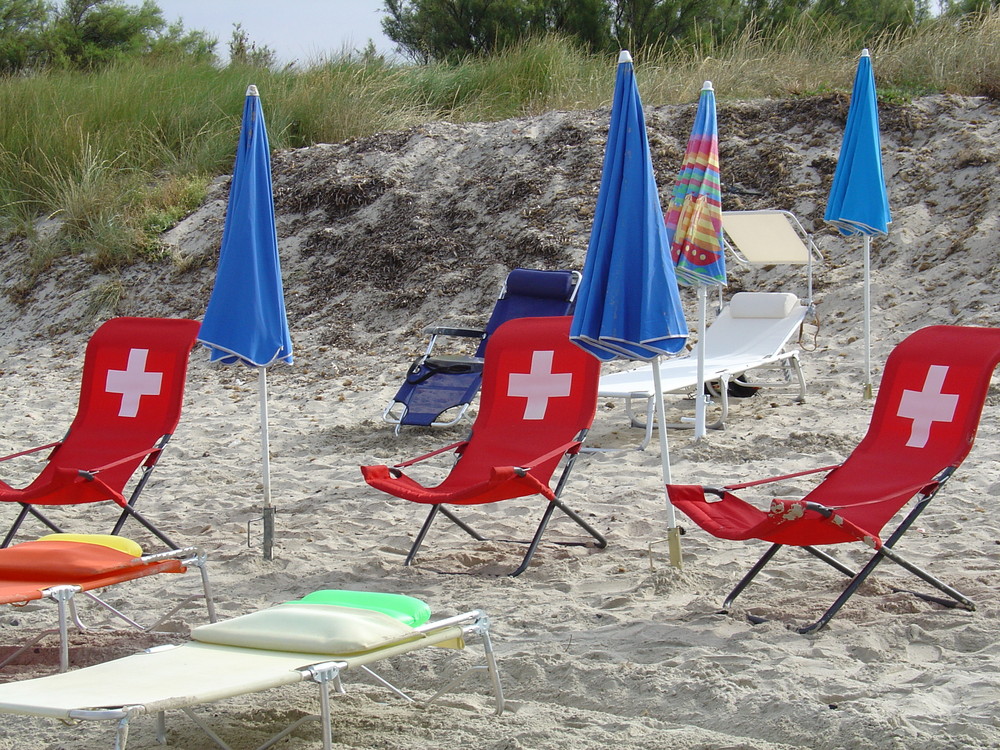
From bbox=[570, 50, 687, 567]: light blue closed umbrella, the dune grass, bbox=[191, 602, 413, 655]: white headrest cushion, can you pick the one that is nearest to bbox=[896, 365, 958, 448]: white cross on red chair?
bbox=[570, 50, 687, 567]: light blue closed umbrella

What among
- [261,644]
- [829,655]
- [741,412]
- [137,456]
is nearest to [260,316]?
[137,456]

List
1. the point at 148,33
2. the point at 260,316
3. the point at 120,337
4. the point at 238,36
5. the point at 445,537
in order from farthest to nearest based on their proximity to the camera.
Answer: the point at 148,33 < the point at 238,36 < the point at 120,337 < the point at 445,537 < the point at 260,316

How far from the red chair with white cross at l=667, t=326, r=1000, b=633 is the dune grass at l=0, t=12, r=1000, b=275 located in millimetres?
8602

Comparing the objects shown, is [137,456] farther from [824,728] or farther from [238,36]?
[238,36]

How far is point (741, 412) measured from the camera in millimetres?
7309

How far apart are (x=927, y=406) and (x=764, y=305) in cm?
386

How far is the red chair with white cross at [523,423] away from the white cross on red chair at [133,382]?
1334 mm

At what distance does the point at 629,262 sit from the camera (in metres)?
4.14

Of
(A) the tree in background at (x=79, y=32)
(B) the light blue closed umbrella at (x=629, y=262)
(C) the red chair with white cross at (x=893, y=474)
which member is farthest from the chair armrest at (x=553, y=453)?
(A) the tree in background at (x=79, y=32)

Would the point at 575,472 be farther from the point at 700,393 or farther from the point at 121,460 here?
the point at 121,460

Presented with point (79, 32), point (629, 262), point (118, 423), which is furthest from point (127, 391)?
point (79, 32)

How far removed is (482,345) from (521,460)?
2.75m

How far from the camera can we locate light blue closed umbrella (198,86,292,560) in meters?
4.55

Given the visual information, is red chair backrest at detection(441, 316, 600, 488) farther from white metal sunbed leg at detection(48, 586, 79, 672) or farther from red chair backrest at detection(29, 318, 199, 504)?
white metal sunbed leg at detection(48, 586, 79, 672)
